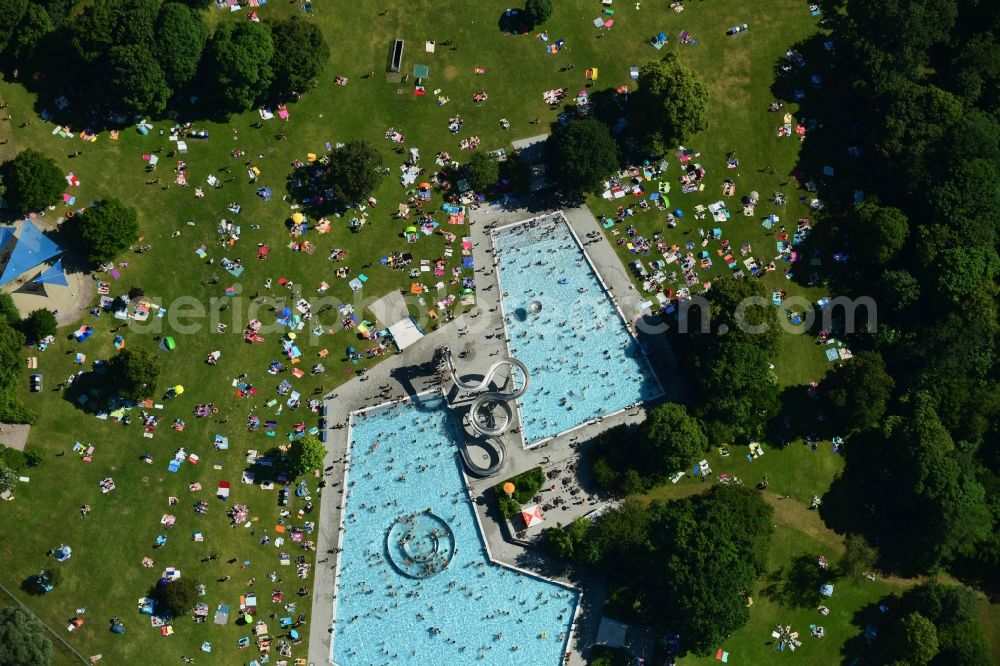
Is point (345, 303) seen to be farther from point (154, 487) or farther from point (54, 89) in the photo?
point (54, 89)

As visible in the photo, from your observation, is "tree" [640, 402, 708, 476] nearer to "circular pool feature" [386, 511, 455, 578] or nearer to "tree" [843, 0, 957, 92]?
"circular pool feature" [386, 511, 455, 578]

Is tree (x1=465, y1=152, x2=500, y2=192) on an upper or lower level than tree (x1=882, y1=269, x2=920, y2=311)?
upper

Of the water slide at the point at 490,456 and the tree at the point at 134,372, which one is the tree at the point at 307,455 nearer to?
the water slide at the point at 490,456

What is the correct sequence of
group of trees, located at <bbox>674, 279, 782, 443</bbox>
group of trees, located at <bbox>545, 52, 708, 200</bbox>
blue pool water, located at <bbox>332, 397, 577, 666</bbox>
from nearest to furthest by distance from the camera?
group of trees, located at <bbox>674, 279, 782, 443</bbox> < blue pool water, located at <bbox>332, 397, 577, 666</bbox> < group of trees, located at <bbox>545, 52, 708, 200</bbox>

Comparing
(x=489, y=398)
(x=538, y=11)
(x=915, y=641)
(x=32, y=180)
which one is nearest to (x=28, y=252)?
(x=32, y=180)

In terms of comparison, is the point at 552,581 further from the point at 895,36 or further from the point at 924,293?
the point at 895,36

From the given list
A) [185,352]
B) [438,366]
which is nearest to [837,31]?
[438,366]

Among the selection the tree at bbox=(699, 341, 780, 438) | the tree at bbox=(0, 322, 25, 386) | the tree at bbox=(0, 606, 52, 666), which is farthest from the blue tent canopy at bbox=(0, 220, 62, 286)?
the tree at bbox=(699, 341, 780, 438)
